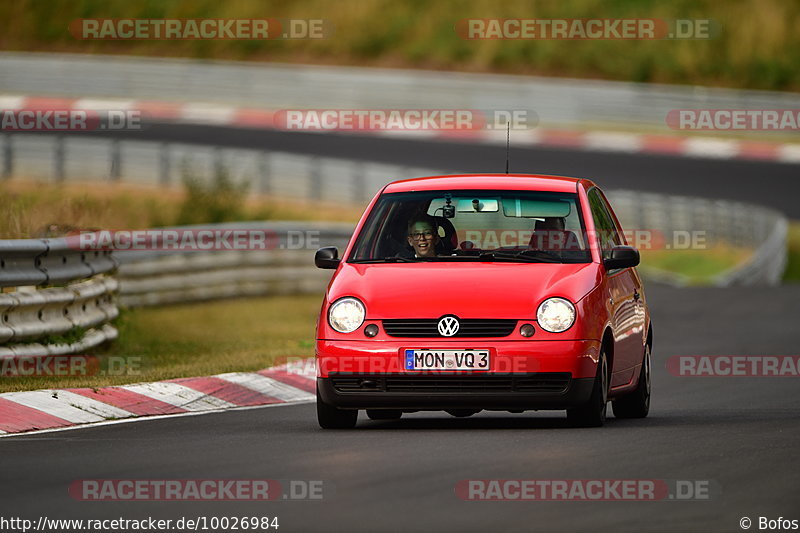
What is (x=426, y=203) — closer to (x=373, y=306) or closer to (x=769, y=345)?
(x=373, y=306)

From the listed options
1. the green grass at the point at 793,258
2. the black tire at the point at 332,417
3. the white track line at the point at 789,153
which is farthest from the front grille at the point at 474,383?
the white track line at the point at 789,153

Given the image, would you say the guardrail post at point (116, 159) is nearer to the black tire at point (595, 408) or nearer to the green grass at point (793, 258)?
the green grass at point (793, 258)

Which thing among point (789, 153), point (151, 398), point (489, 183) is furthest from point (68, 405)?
point (789, 153)

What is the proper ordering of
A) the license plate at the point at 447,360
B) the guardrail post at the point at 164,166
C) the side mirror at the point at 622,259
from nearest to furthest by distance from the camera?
the license plate at the point at 447,360 → the side mirror at the point at 622,259 → the guardrail post at the point at 164,166

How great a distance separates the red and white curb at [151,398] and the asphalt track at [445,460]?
0.40 metres

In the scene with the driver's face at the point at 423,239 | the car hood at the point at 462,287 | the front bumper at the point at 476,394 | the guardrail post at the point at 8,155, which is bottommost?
the front bumper at the point at 476,394

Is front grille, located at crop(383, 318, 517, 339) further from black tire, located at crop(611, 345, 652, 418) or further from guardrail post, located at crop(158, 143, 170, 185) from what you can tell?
guardrail post, located at crop(158, 143, 170, 185)

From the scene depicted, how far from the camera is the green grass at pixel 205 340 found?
1383 centimetres

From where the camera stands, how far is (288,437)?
1045 cm

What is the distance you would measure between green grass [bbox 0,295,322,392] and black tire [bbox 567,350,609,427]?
12.2 feet

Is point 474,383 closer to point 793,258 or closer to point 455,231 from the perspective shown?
point 455,231

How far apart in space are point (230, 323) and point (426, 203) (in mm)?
9674

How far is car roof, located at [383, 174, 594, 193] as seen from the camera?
11.8 meters

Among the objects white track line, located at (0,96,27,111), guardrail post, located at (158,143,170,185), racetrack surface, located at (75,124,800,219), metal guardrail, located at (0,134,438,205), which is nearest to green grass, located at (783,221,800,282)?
racetrack surface, located at (75,124,800,219)
